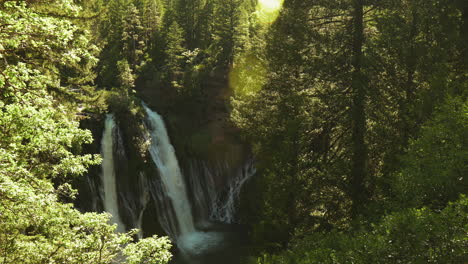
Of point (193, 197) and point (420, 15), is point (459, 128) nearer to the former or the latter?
point (420, 15)

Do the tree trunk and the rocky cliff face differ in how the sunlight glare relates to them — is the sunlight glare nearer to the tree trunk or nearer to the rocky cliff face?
the tree trunk

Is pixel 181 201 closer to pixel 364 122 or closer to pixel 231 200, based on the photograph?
pixel 231 200

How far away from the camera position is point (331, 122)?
488 inches

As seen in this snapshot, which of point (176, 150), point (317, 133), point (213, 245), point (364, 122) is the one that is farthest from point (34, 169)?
point (176, 150)

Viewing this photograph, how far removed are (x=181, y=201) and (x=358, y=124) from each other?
16803 mm

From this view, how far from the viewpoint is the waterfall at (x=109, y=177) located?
2069cm

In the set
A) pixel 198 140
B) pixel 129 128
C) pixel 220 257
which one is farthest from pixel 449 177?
pixel 198 140

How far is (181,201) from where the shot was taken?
995 inches

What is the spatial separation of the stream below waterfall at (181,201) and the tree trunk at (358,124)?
11966 mm

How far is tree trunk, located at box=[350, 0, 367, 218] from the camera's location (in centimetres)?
1127

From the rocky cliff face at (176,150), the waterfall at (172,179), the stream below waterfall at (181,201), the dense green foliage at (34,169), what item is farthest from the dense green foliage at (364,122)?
the waterfall at (172,179)

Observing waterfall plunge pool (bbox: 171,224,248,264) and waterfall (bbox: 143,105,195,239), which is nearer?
waterfall plunge pool (bbox: 171,224,248,264)

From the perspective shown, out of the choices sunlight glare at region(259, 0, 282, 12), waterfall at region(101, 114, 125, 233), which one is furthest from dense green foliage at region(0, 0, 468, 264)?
waterfall at region(101, 114, 125, 233)

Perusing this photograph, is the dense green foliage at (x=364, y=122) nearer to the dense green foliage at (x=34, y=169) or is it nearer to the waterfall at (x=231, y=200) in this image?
the dense green foliage at (x=34, y=169)
